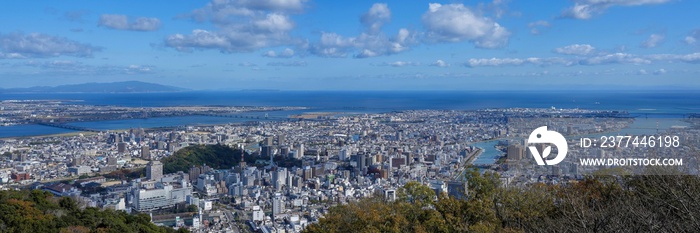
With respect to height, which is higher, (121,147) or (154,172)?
(121,147)

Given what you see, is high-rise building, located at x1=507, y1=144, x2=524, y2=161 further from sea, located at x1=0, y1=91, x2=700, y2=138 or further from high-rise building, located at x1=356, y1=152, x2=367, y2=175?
high-rise building, located at x1=356, y1=152, x2=367, y2=175

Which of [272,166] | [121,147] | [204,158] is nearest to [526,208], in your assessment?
[272,166]

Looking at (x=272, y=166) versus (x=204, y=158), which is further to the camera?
(x=204, y=158)

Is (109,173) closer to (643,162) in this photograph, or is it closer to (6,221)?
(6,221)

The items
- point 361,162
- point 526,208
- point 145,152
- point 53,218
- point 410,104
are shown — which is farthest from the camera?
point 410,104

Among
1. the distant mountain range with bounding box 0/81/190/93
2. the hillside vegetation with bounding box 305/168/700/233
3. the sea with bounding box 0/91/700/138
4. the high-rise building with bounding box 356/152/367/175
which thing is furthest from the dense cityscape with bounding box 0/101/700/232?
the distant mountain range with bounding box 0/81/190/93

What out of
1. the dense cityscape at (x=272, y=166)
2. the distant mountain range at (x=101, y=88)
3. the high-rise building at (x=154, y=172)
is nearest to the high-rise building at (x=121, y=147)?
the dense cityscape at (x=272, y=166)

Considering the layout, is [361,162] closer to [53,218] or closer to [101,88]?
[53,218]
